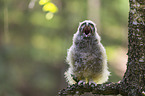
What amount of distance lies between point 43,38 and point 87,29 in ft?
35.2

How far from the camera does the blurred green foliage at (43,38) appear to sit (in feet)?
40.7

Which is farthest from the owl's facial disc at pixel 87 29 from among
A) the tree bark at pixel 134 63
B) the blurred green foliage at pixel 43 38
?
the blurred green foliage at pixel 43 38

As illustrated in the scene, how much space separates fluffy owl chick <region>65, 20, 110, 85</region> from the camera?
2.86 m

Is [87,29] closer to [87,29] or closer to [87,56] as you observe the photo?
[87,29]

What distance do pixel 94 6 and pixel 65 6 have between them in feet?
8.59

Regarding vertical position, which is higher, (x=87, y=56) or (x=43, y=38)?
(x=43, y=38)

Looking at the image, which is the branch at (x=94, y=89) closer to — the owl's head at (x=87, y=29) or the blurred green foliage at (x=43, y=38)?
the owl's head at (x=87, y=29)

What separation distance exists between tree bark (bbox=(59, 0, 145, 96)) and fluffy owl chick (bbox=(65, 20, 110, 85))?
0.55 m

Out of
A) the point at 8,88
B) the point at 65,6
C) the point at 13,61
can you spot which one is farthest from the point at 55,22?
the point at 8,88

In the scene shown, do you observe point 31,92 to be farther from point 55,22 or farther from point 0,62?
point 55,22

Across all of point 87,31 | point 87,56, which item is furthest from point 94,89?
point 87,31

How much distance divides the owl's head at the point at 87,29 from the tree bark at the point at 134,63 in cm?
69

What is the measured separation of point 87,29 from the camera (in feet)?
9.71

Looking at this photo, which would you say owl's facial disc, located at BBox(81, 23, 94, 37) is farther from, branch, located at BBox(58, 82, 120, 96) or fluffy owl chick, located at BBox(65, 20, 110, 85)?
branch, located at BBox(58, 82, 120, 96)
